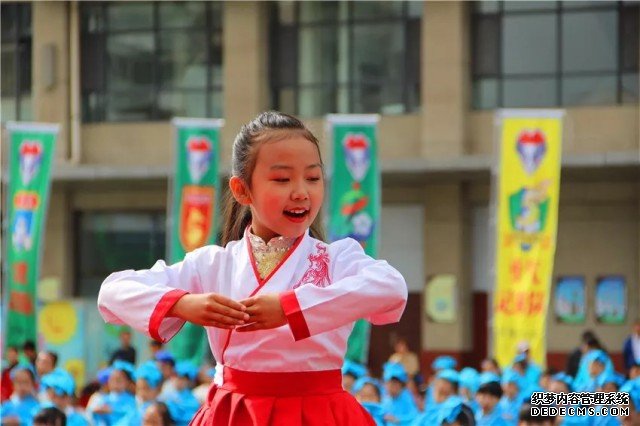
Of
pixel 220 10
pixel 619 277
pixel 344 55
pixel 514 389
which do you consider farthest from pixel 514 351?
pixel 220 10

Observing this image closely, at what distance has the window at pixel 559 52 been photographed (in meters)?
18.8

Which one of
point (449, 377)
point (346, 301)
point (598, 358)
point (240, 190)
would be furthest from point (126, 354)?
point (346, 301)

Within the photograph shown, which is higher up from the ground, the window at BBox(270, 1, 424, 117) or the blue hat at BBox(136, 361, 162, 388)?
the window at BBox(270, 1, 424, 117)

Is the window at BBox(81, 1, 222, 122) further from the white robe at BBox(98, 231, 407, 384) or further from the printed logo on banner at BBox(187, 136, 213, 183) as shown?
the white robe at BBox(98, 231, 407, 384)

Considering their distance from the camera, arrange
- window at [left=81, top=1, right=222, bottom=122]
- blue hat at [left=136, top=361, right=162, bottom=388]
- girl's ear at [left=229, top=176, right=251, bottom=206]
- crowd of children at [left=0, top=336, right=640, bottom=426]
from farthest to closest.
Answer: window at [left=81, top=1, right=222, bottom=122]
blue hat at [left=136, top=361, right=162, bottom=388]
crowd of children at [left=0, top=336, right=640, bottom=426]
girl's ear at [left=229, top=176, right=251, bottom=206]

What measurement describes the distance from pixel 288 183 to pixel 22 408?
21.9 feet

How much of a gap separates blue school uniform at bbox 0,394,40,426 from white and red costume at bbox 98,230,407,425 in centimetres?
604

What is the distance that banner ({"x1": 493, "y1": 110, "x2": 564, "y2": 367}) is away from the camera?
12.6 metres

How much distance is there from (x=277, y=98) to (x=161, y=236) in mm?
2971

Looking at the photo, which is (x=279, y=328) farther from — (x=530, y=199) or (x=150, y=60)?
(x=150, y=60)

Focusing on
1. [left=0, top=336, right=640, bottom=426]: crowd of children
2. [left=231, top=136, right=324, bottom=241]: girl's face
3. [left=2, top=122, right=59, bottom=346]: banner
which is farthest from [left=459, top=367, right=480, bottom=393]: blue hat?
[left=231, top=136, right=324, bottom=241]: girl's face

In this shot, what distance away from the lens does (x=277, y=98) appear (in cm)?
2053

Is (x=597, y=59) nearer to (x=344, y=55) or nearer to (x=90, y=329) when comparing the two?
(x=344, y=55)

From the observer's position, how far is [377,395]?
32.2ft
